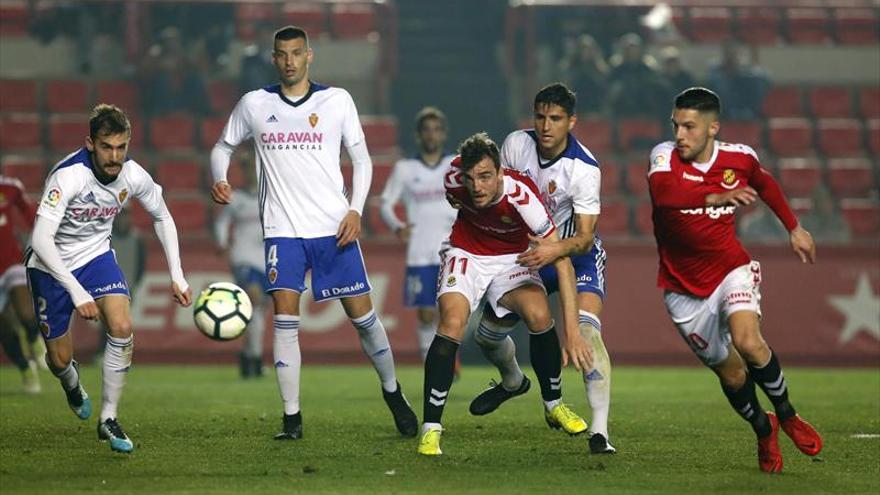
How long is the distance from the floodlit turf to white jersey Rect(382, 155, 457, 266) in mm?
1570

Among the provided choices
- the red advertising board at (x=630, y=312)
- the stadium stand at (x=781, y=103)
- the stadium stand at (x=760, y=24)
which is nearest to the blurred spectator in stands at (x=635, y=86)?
the stadium stand at (x=781, y=103)

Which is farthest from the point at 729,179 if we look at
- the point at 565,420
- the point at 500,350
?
the point at 500,350

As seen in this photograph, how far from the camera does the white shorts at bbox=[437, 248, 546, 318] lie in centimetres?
898

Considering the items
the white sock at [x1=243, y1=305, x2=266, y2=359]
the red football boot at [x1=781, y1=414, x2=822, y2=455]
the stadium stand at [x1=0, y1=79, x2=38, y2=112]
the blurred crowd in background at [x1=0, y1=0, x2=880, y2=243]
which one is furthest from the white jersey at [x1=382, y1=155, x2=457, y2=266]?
the stadium stand at [x1=0, y1=79, x2=38, y2=112]

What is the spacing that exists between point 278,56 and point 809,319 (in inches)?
415

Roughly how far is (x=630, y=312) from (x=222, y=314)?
9.26 meters

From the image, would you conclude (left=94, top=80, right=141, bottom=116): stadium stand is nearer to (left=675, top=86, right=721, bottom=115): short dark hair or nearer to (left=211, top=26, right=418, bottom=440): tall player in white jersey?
(left=211, top=26, right=418, bottom=440): tall player in white jersey

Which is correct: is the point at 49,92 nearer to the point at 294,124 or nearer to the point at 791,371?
the point at 791,371

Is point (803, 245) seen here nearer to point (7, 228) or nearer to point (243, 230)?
point (7, 228)

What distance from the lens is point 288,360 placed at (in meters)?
9.45

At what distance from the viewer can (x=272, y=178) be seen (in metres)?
9.62

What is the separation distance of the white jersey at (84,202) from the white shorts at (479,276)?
A: 6.15ft

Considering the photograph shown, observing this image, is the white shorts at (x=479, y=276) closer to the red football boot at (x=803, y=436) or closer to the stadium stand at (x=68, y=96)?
the red football boot at (x=803, y=436)

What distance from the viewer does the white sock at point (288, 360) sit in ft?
30.8
